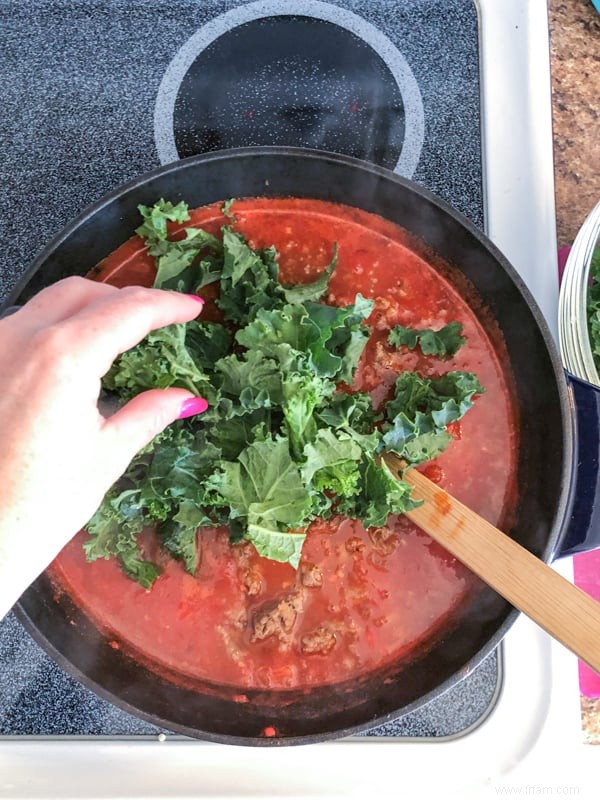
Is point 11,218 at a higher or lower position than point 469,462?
higher

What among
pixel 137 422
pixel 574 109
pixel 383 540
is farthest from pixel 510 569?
pixel 574 109

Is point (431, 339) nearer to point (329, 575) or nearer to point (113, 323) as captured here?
point (329, 575)

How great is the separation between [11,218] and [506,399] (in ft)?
3.27

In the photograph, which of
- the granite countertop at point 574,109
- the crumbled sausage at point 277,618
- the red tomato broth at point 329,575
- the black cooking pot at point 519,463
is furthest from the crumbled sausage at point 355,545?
the granite countertop at point 574,109

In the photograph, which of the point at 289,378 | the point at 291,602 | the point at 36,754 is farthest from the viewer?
the point at 36,754

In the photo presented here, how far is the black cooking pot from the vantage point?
1187 millimetres

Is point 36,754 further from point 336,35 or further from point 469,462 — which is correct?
point 336,35

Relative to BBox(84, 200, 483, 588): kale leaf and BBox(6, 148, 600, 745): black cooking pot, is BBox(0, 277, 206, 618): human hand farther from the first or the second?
BBox(6, 148, 600, 745): black cooking pot

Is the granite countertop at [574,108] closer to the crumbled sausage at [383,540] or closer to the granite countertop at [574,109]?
the granite countertop at [574,109]

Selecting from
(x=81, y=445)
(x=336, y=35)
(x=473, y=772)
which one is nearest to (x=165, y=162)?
(x=336, y=35)

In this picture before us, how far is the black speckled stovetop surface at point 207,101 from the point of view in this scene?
1.41m

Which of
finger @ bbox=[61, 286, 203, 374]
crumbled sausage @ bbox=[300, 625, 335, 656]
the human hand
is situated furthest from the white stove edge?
finger @ bbox=[61, 286, 203, 374]

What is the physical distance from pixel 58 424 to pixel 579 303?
0.96 m

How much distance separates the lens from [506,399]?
4.21 feet
